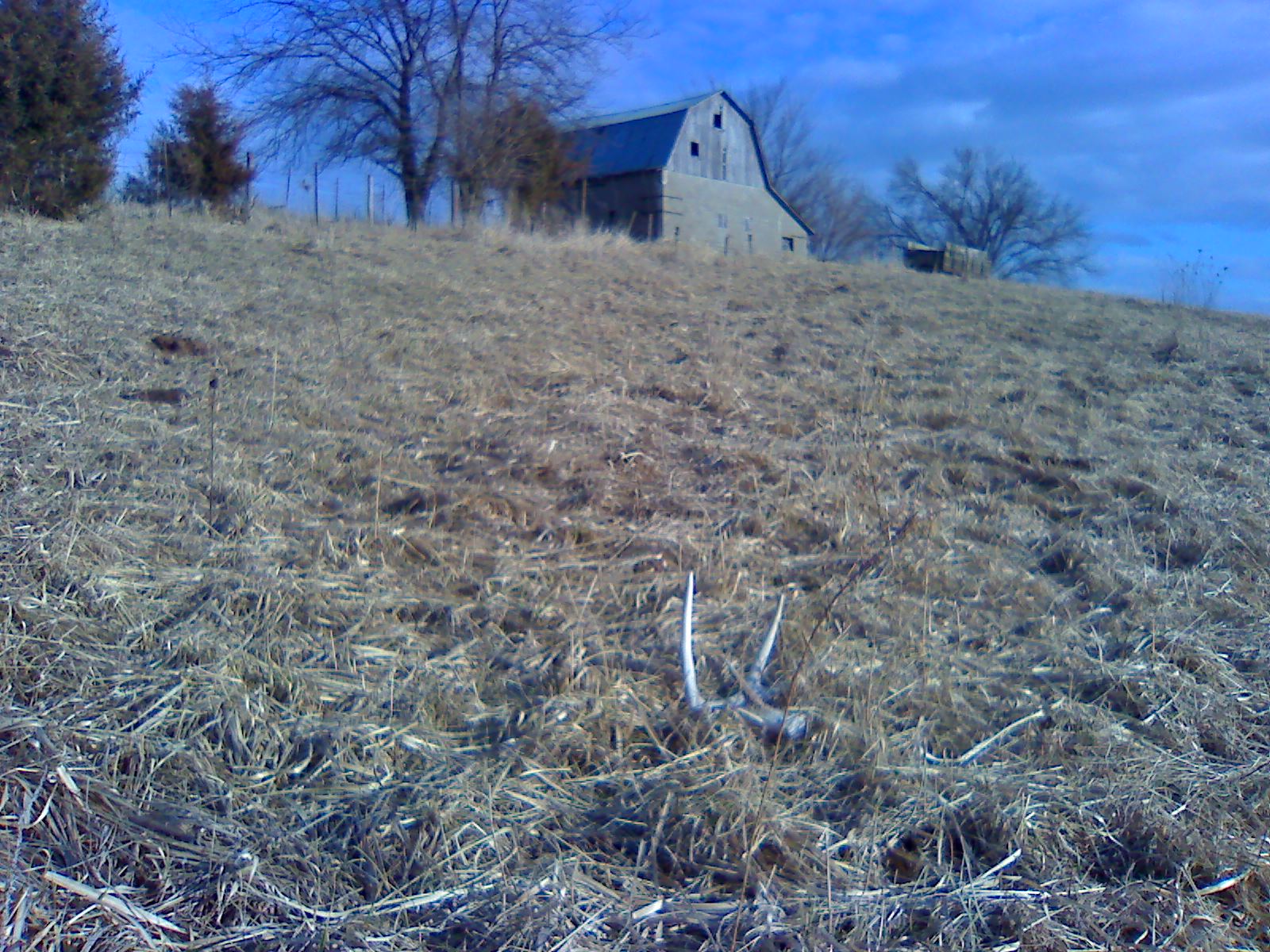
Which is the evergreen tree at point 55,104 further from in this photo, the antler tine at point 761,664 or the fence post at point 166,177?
the antler tine at point 761,664

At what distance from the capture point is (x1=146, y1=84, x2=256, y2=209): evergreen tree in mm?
13977

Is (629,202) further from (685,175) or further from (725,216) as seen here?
(725,216)

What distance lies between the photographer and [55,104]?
1014cm

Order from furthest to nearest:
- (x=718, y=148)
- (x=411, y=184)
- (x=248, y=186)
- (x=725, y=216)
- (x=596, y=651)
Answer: (x=725, y=216) < (x=718, y=148) < (x=411, y=184) < (x=248, y=186) < (x=596, y=651)

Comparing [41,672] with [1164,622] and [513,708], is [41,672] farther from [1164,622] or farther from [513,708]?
[1164,622]

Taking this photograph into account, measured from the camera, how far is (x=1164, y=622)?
3.63 metres

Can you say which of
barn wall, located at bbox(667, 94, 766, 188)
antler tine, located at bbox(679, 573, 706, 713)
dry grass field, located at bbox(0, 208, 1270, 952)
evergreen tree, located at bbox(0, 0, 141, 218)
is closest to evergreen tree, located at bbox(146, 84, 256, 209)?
evergreen tree, located at bbox(0, 0, 141, 218)

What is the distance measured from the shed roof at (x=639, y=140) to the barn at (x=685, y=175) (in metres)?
0.03

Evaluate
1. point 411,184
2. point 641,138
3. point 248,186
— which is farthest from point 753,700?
point 641,138

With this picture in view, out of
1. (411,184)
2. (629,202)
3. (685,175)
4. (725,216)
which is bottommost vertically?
(411,184)

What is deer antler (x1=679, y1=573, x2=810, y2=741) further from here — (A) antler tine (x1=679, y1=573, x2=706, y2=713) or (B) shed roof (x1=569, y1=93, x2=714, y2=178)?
(B) shed roof (x1=569, y1=93, x2=714, y2=178)

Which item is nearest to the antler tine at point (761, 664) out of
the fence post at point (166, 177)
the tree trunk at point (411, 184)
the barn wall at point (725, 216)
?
the fence post at point (166, 177)

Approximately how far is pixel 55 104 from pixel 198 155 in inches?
162

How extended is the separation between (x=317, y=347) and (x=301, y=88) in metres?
17.5
